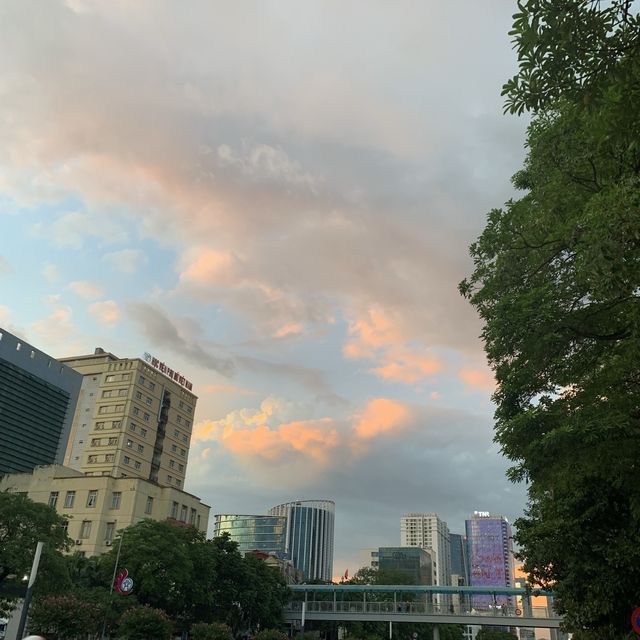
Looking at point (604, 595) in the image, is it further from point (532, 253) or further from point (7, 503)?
point (7, 503)

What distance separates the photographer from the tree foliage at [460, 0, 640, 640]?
821 centimetres

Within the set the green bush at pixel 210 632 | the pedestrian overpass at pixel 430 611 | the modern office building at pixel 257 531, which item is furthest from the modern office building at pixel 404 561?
the green bush at pixel 210 632

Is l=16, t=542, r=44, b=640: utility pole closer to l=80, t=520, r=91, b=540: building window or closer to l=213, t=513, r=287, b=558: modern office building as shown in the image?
l=80, t=520, r=91, b=540: building window

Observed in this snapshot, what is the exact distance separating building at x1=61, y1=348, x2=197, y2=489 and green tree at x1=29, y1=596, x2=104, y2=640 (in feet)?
147

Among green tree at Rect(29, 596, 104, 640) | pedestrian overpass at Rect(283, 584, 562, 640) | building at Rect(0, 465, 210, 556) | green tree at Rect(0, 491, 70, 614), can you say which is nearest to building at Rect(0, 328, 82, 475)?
building at Rect(0, 465, 210, 556)

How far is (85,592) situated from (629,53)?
4191cm

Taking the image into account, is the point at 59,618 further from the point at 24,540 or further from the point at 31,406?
the point at 31,406

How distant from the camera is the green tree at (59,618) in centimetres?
3052

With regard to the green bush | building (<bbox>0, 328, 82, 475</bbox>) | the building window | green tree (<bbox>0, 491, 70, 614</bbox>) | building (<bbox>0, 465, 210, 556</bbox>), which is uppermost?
building (<bbox>0, 328, 82, 475</bbox>)

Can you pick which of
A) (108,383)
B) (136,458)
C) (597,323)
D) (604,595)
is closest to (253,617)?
(136,458)

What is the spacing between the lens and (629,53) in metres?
8.09

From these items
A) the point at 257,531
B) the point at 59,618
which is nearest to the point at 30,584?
the point at 59,618

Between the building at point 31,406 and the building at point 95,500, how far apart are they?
5032 millimetres

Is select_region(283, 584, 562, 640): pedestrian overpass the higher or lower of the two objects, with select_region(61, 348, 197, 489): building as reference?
lower
